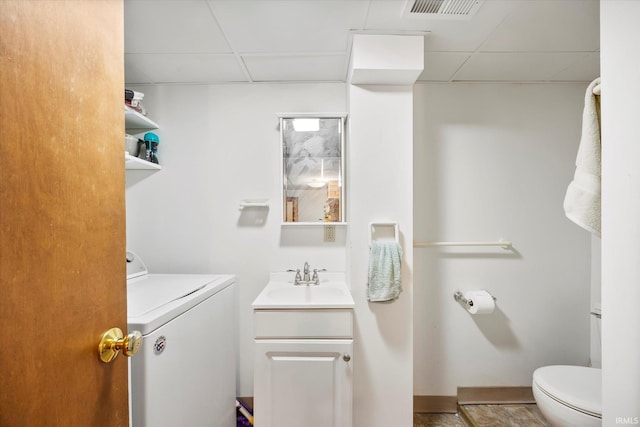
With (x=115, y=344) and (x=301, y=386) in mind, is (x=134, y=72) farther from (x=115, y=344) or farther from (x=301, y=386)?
(x=301, y=386)

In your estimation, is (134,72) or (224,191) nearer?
(134,72)

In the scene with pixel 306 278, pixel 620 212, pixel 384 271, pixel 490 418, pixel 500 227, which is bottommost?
pixel 490 418

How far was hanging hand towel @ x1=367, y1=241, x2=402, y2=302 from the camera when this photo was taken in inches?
56.8

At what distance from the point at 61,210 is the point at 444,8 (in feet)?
5.03

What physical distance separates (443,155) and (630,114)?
1.17m

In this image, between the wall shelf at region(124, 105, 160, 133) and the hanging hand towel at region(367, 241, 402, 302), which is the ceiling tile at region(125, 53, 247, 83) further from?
the hanging hand towel at region(367, 241, 402, 302)

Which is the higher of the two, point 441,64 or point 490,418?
point 441,64

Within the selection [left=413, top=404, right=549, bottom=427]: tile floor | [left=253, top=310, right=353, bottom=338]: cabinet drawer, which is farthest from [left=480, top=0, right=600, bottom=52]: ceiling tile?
[left=413, top=404, right=549, bottom=427]: tile floor

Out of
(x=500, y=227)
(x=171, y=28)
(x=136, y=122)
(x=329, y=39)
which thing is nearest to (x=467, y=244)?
(x=500, y=227)

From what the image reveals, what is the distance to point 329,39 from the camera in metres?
1.39

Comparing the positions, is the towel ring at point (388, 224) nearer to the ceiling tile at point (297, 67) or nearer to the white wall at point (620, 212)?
the white wall at point (620, 212)

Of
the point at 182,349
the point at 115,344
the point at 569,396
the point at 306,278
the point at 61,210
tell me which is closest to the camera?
the point at 61,210

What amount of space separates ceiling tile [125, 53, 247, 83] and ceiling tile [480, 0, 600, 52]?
56.7 inches

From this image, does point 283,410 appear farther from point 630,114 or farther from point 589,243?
point 589,243
